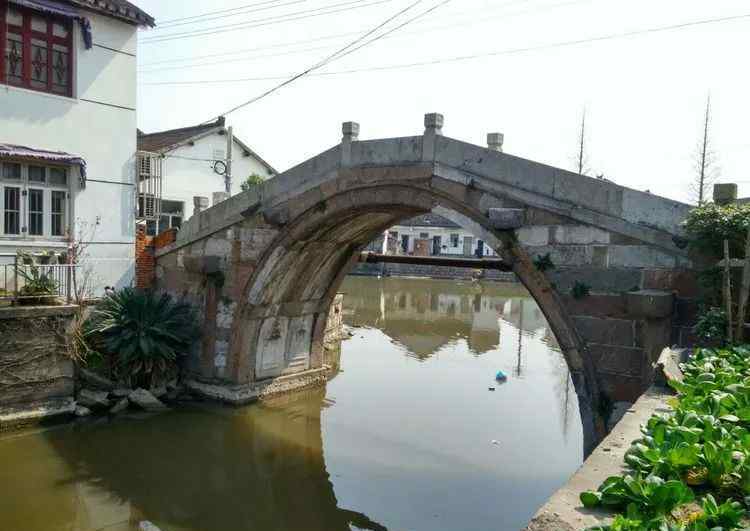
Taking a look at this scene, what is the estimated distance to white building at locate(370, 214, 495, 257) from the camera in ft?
145

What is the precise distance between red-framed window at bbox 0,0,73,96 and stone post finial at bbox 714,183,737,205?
10.8 m

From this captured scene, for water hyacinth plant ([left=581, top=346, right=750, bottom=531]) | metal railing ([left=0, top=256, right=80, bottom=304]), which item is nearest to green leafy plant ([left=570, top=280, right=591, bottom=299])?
water hyacinth plant ([left=581, top=346, right=750, bottom=531])

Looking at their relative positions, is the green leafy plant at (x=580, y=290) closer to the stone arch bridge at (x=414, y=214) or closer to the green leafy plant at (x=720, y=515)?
the stone arch bridge at (x=414, y=214)

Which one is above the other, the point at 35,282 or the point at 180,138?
the point at 180,138

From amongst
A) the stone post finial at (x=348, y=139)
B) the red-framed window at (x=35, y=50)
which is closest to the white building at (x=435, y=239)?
the red-framed window at (x=35, y=50)

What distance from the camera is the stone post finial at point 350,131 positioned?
9633mm

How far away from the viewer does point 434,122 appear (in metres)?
8.68

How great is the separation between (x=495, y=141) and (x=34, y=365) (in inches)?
292

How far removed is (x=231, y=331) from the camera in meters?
11.3

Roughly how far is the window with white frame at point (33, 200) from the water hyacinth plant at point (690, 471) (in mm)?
10940

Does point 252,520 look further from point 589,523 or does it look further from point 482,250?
point 482,250

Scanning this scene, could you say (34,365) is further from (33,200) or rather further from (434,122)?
(434,122)

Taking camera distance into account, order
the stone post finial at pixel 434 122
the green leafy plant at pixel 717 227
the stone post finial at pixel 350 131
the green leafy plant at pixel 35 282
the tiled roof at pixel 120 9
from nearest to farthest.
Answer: the green leafy plant at pixel 717 227 → the stone post finial at pixel 434 122 → the stone post finial at pixel 350 131 → the green leafy plant at pixel 35 282 → the tiled roof at pixel 120 9

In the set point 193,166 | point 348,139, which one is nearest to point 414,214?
point 348,139
